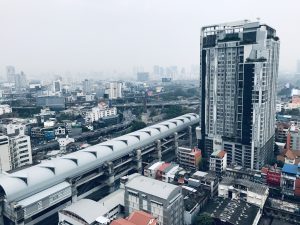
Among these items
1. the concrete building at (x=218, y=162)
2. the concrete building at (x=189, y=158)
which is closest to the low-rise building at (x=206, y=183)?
the concrete building at (x=218, y=162)

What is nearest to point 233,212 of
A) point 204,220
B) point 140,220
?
point 204,220

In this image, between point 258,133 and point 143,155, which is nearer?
point 258,133

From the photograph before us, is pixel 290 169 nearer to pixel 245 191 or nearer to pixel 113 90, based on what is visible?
pixel 245 191

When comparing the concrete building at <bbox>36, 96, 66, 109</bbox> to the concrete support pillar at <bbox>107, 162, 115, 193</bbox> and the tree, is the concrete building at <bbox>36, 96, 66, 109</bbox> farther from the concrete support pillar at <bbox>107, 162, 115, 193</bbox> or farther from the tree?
the tree

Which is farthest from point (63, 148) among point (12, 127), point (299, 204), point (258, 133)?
point (299, 204)

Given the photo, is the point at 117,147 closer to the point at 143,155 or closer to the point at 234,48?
the point at 143,155

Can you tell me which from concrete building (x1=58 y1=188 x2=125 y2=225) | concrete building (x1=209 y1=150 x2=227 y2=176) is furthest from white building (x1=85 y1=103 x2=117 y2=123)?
concrete building (x1=58 y1=188 x2=125 y2=225)
